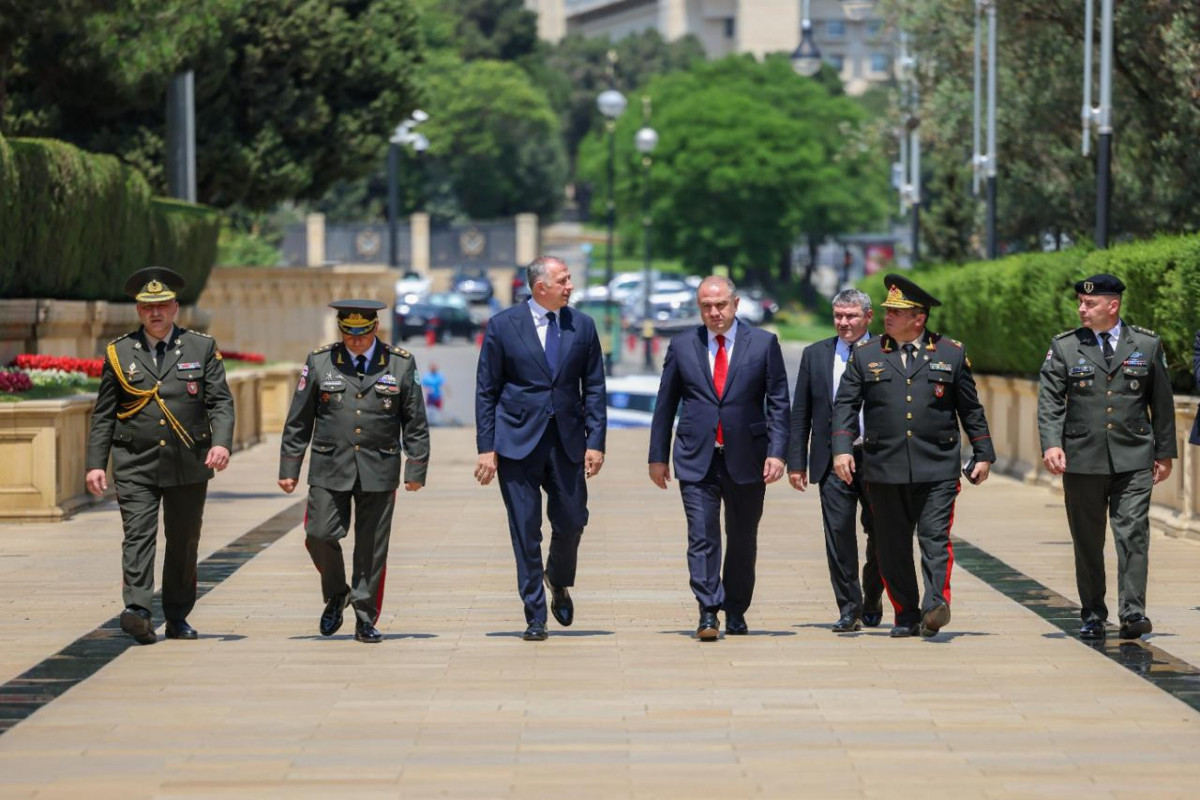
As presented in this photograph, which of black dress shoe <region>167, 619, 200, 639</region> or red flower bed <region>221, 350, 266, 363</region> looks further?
red flower bed <region>221, 350, 266, 363</region>

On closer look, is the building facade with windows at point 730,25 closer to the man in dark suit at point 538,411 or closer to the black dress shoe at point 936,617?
the man in dark suit at point 538,411

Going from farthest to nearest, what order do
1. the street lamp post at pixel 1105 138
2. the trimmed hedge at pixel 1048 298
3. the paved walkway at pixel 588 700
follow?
the street lamp post at pixel 1105 138 < the trimmed hedge at pixel 1048 298 < the paved walkway at pixel 588 700

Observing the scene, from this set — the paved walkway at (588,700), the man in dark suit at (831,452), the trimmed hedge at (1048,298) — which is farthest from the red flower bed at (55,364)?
the man in dark suit at (831,452)

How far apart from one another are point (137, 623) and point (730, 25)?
494 ft

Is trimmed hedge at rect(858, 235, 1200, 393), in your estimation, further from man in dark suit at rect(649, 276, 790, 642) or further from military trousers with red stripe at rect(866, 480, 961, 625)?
man in dark suit at rect(649, 276, 790, 642)

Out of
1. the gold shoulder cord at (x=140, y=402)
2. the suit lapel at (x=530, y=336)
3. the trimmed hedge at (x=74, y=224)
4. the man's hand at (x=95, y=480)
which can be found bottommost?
the man's hand at (x=95, y=480)

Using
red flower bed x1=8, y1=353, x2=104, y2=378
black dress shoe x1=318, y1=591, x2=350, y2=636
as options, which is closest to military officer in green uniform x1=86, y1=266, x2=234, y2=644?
black dress shoe x1=318, y1=591, x2=350, y2=636

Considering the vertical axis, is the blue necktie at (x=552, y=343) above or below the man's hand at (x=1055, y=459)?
above

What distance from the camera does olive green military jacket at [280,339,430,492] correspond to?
11.4 m

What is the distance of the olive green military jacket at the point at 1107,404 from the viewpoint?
37.8ft

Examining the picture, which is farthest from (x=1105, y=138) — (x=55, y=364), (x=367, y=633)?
(x=367, y=633)

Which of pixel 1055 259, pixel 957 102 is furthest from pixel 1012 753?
pixel 957 102

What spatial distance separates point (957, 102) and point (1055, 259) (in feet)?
50.7

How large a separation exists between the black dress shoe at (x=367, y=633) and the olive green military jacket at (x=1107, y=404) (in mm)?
3340
